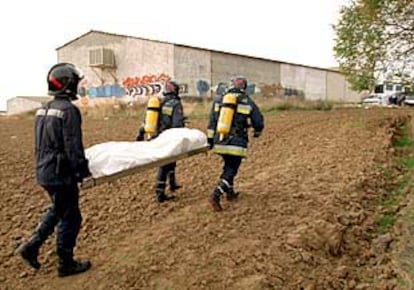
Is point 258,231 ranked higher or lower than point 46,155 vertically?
lower

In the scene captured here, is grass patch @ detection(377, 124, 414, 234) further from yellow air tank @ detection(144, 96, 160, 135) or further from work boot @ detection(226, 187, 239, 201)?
→ yellow air tank @ detection(144, 96, 160, 135)

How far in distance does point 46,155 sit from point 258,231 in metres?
2.61

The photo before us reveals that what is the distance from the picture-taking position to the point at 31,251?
5.89 m

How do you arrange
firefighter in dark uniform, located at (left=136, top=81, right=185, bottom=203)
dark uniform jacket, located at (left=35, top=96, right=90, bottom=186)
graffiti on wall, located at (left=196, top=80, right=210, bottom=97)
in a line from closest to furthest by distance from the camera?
dark uniform jacket, located at (left=35, top=96, right=90, bottom=186)
firefighter in dark uniform, located at (left=136, top=81, right=185, bottom=203)
graffiti on wall, located at (left=196, top=80, right=210, bottom=97)

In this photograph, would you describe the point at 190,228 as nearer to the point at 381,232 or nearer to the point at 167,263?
the point at 167,263

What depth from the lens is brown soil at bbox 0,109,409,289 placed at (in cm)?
571

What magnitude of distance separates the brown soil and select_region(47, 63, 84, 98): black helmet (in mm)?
1788

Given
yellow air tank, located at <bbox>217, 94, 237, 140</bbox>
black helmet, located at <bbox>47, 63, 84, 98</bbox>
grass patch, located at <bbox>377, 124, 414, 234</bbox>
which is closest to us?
black helmet, located at <bbox>47, 63, 84, 98</bbox>

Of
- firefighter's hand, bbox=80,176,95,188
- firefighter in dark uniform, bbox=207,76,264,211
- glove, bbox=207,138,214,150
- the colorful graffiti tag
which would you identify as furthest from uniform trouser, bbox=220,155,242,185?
the colorful graffiti tag

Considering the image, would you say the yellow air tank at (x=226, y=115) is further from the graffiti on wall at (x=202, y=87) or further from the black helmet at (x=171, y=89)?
the graffiti on wall at (x=202, y=87)

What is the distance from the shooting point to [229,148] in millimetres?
7797

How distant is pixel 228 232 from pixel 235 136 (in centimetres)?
150

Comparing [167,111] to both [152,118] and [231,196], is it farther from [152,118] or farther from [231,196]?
[231,196]

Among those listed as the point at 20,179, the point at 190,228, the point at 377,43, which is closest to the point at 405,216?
the point at 190,228
